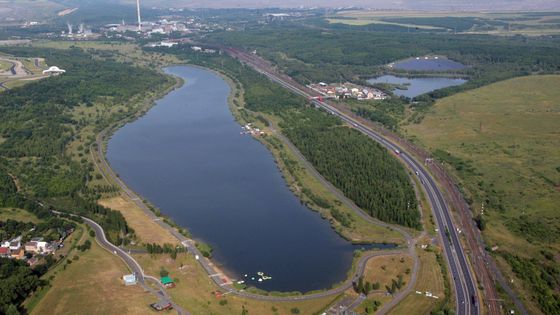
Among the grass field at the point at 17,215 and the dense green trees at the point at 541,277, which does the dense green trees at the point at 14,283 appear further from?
the dense green trees at the point at 541,277

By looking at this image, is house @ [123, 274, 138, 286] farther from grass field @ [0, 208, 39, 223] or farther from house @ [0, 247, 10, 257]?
grass field @ [0, 208, 39, 223]

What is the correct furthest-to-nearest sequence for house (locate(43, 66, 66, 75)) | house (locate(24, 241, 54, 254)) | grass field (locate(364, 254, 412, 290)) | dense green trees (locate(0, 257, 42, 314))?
1. house (locate(43, 66, 66, 75))
2. house (locate(24, 241, 54, 254))
3. grass field (locate(364, 254, 412, 290))
4. dense green trees (locate(0, 257, 42, 314))

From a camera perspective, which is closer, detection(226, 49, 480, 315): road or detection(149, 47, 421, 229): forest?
detection(226, 49, 480, 315): road

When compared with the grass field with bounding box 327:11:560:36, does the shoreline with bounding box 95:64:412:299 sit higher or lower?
lower

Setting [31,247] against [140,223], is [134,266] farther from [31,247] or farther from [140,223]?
[31,247]

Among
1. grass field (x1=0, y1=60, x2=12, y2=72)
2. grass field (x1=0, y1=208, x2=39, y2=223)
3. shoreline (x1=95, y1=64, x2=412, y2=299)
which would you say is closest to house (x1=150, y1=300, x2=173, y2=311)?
shoreline (x1=95, y1=64, x2=412, y2=299)

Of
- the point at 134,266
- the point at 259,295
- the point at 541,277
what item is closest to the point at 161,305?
the point at 134,266

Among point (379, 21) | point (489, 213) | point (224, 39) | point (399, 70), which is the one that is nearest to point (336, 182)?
point (489, 213)
